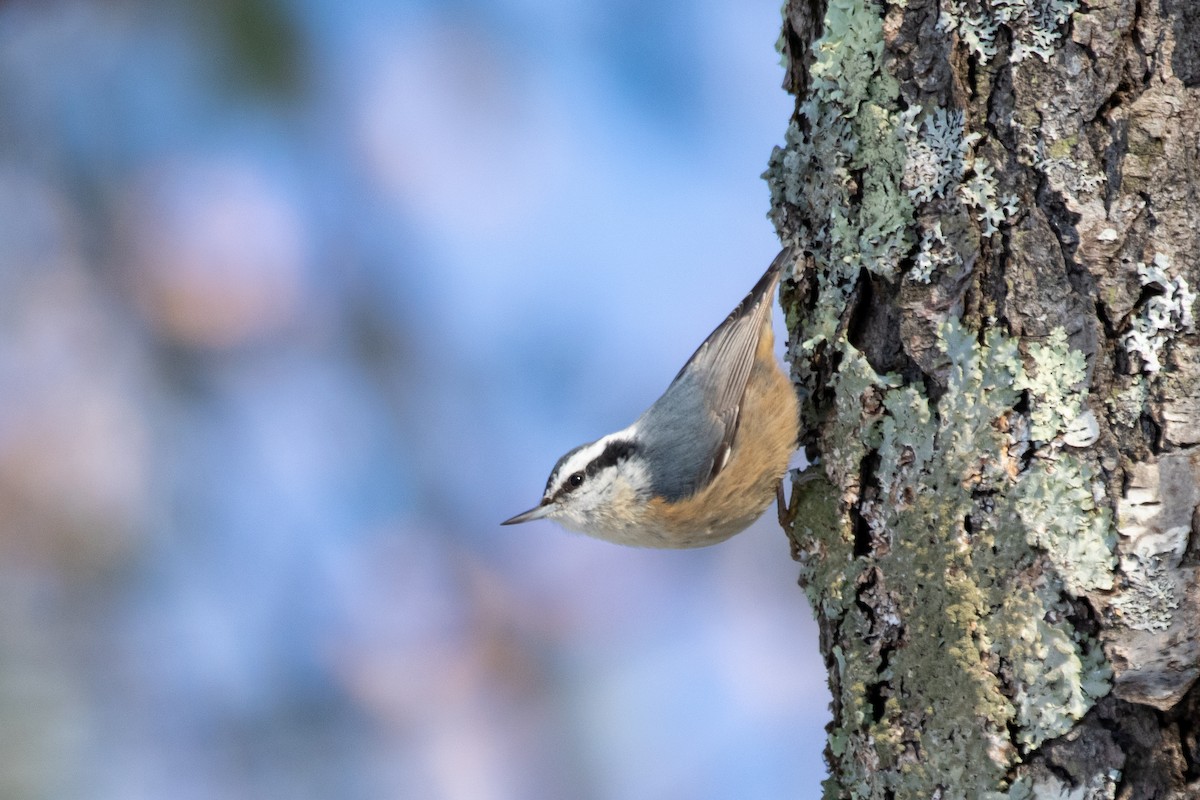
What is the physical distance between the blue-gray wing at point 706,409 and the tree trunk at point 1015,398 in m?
0.71

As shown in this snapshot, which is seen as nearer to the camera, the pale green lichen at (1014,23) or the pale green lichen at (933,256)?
the pale green lichen at (1014,23)

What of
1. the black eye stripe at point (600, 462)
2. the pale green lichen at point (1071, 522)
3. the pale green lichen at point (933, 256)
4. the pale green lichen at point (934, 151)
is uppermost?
the pale green lichen at point (934, 151)

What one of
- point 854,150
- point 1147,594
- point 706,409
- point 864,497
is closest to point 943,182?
point 854,150

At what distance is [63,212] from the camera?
3.50 meters

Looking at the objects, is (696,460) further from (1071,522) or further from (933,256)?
(1071,522)

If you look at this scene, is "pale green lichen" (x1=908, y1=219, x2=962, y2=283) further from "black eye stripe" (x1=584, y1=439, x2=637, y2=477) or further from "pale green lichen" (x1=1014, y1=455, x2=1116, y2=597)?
"black eye stripe" (x1=584, y1=439, x2=637, y2=477)

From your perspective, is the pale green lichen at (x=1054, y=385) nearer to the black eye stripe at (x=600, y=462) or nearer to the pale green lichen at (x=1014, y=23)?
the pale green lichen at (x=1014, y=23)

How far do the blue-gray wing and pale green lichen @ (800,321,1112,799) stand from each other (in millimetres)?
738

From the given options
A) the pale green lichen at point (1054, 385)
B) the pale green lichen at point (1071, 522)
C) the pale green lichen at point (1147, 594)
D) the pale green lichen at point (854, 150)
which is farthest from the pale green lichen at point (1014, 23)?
the pale green lichen at point (1147, 594)

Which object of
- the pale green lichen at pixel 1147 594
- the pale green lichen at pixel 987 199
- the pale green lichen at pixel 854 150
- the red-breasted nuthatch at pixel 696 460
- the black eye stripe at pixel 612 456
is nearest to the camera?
the pale green lichen at pixel 1147 594

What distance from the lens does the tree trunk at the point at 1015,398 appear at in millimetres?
1313

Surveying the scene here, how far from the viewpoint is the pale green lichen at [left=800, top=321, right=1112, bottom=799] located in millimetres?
1355

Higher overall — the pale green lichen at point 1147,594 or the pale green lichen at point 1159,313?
the pale green lichen at point 1159,313

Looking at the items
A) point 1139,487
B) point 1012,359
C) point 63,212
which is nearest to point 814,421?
point 1012,359
